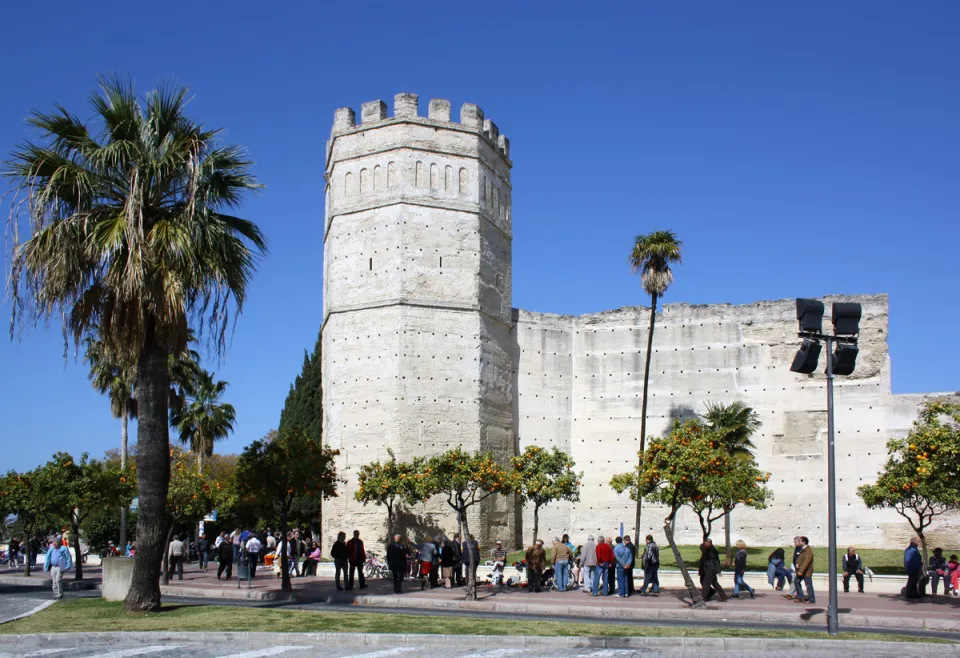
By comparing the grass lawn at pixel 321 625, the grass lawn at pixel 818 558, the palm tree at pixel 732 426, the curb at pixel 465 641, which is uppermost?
the palm tree at pixel 732 426

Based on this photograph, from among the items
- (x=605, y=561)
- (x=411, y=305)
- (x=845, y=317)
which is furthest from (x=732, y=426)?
(x=845, y=317)

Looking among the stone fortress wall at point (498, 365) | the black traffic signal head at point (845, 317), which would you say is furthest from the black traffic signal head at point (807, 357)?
the stone fortress wall at point (498, 365)

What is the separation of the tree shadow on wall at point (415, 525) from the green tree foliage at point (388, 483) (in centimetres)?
129

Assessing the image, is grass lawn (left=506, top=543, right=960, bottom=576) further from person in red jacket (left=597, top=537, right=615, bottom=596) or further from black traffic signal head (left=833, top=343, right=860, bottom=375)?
black traffic signal head (left=833, top=343, right=860, bottom=375)

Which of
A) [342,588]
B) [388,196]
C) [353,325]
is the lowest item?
[342,588]

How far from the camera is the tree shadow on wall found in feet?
92.6

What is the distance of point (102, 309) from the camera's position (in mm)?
14398

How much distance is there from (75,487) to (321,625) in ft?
44.7

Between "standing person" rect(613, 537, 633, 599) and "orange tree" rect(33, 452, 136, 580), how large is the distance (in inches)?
533

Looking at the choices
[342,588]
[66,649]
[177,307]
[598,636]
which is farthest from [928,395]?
[66,649]

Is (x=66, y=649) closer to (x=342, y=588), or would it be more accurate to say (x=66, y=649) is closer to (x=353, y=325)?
(x=342, y=588)

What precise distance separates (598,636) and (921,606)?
337 inches

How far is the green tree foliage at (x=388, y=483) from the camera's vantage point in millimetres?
25672

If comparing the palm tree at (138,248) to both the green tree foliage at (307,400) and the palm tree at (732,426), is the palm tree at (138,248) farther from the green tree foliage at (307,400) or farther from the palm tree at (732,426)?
the green tree foliage at (307,400)
